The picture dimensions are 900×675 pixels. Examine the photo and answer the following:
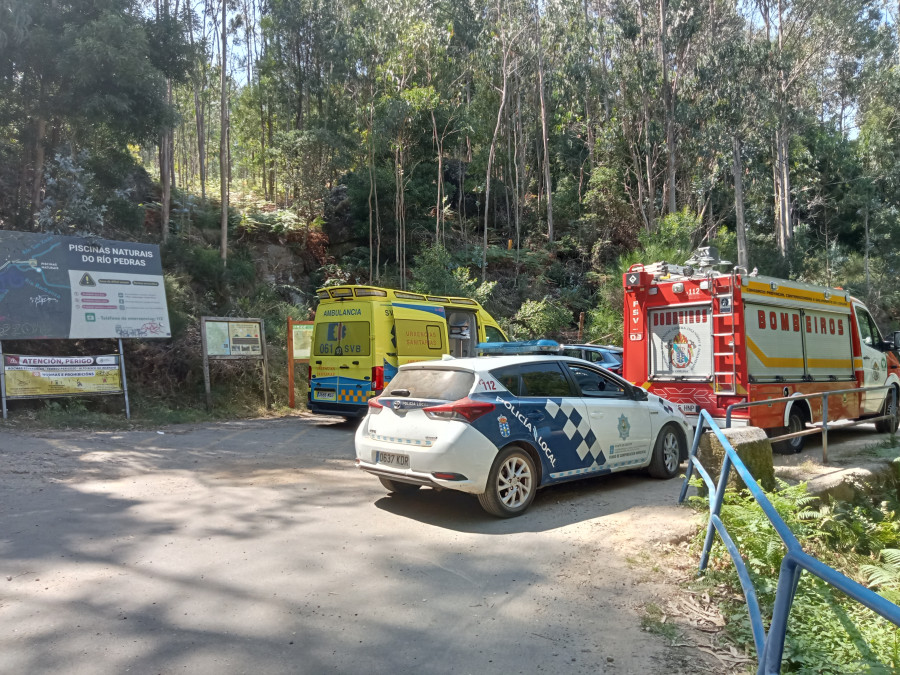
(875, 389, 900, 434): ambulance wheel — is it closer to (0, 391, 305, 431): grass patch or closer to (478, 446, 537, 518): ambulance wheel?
(478, 446, 537, 518): ambulance wheel

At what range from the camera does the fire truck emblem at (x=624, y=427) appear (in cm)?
762

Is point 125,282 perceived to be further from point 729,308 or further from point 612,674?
point 612,674

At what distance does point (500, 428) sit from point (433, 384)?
859mm

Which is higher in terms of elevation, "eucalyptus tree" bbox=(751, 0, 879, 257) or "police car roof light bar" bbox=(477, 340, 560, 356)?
"eucalyptus tree" bbox=(751, 0, 879, 257)

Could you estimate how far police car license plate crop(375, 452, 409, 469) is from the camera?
637 cm

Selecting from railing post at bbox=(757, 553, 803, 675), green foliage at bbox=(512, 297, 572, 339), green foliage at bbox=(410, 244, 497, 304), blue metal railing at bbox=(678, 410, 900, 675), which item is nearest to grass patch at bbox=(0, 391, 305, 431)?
green foliage at bbox=(410, 244, 497, 304)

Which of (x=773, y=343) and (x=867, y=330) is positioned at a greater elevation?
(x=867, y=330)

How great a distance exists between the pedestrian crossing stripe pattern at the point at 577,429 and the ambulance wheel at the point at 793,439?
15.5ft

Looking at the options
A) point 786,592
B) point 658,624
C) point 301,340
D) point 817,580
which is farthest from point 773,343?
point 301,340

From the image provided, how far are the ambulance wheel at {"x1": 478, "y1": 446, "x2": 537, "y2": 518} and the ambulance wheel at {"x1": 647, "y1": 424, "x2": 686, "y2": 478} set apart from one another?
2.28 meters

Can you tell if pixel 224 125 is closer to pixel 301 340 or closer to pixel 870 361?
pixel 301 340

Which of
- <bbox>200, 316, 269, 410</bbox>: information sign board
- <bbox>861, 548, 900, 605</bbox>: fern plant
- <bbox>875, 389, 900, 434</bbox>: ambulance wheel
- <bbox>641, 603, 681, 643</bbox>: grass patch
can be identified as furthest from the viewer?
<bbox>200, 316, 269, 410</bbox>: information sign board

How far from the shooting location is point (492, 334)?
1433 cm

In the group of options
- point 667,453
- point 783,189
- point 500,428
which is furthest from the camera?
point 783,189
